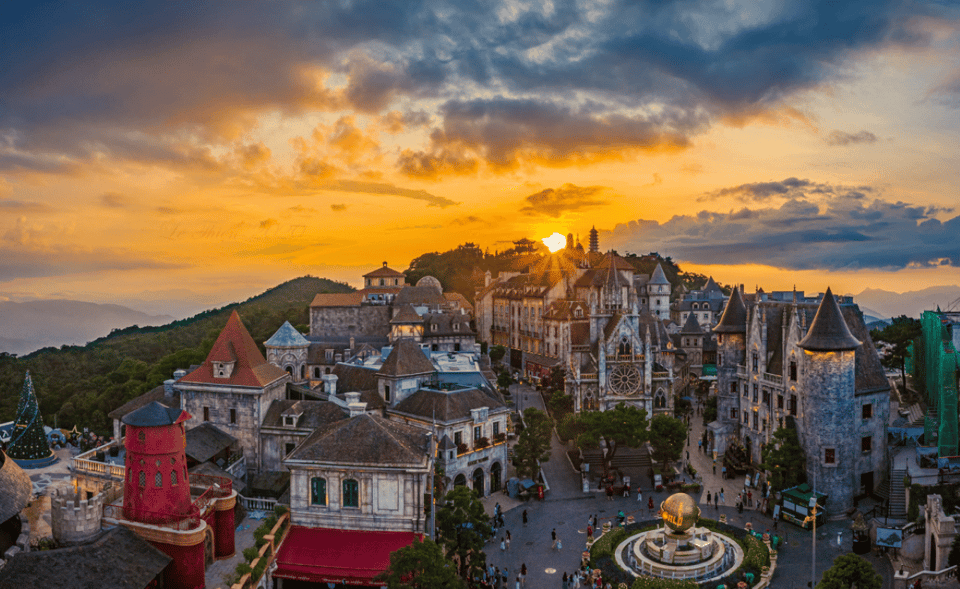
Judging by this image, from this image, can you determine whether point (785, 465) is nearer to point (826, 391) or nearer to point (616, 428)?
point (826, 391)

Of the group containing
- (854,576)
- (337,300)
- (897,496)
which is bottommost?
(897,496)

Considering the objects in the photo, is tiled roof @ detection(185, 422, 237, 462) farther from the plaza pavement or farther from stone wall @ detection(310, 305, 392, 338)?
stone wall @ detection(310, 305, 392, 338)

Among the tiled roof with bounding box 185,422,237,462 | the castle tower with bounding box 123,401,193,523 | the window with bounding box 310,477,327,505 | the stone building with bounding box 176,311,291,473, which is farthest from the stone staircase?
the tiled roof with bounding box 185,422,237,462

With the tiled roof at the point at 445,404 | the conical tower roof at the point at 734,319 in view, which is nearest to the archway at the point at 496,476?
the tiled roof at the point at 445,404

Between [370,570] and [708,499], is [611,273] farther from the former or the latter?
[370,570]

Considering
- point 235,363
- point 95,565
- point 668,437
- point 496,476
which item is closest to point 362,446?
point 95,565

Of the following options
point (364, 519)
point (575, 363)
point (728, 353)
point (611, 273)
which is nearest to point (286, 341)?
point (575, 363)

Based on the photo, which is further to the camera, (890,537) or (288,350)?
(288,350)
